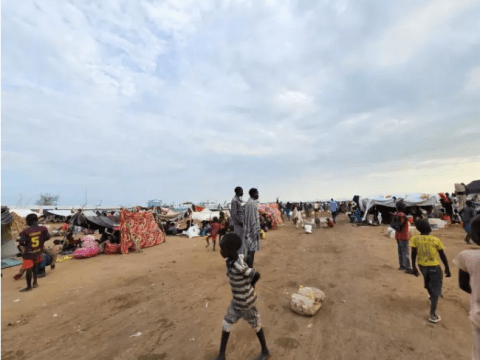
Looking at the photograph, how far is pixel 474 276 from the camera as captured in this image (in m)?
2.04

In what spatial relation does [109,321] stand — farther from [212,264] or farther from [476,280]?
[476,280]

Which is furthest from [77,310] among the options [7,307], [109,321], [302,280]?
[302,280]

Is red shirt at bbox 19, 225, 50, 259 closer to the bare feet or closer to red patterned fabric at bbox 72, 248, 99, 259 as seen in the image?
red patterned fabric at bbox 72, 248, 99, 259

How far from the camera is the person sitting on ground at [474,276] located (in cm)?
197

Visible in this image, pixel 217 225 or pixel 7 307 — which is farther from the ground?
pixel 217 225

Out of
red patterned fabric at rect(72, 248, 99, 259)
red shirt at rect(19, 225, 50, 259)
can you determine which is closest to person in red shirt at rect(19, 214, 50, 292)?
red shirt at rect(19, 225, 50, 259)

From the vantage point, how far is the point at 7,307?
16.2ft

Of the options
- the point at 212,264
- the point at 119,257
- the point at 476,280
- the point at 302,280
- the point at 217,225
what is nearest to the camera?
the point at 476,280

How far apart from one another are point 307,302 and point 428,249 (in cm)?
215

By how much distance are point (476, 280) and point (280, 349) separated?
2.33 metres

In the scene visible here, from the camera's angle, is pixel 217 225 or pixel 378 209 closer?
pixel 217 225

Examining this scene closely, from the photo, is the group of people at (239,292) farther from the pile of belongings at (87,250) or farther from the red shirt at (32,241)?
the pile of belongings at (87,250)

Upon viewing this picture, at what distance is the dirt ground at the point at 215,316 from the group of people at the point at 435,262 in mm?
505

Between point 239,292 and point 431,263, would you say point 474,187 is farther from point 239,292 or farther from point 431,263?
point 239,292
